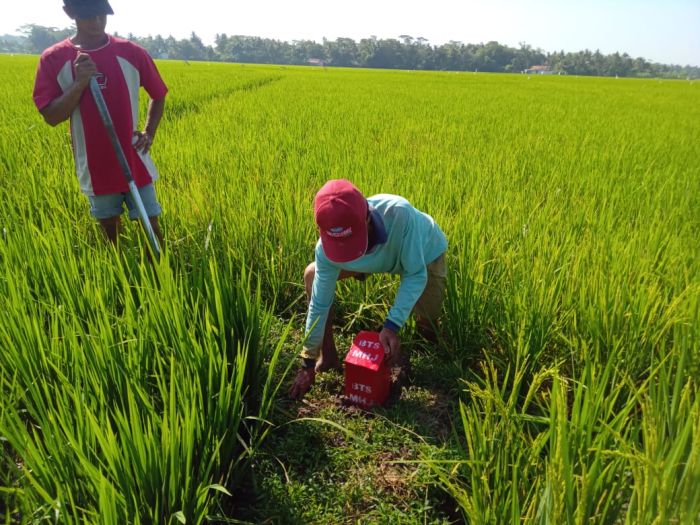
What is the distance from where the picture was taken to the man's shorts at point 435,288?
5.55 ft

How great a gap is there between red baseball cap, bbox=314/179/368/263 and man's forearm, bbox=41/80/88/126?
1.13 m

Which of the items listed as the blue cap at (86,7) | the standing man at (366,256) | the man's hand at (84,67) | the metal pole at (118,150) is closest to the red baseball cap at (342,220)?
the standing man at (366,256)

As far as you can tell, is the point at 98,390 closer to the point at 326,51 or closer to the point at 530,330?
the point at 530,330

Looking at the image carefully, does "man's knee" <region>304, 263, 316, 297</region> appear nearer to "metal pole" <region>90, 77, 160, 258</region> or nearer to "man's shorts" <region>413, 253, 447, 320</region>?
"man's shorts" <region>413, 253, 447, 320</region>

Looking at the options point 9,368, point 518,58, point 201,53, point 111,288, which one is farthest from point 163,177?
point 201,53

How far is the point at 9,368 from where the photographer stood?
1225 millimetres

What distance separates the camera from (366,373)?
1437mm

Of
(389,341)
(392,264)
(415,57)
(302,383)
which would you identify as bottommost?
(302,383)

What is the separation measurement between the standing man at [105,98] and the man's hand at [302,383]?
1.06m

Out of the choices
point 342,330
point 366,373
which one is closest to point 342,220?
point 366,373

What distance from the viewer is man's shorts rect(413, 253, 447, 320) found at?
1.69 meters

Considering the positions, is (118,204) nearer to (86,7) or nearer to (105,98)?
(105,98)

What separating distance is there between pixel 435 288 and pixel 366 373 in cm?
45

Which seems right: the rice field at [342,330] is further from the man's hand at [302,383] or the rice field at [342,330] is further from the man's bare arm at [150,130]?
the man's bare arm at [150,130]
